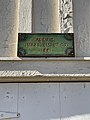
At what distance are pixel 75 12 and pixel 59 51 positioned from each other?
1.09ft

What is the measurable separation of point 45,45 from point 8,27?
0.30 meters

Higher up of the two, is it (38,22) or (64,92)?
(38,22)

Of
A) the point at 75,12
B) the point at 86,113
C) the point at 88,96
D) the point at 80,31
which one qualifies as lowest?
the point at 86,113

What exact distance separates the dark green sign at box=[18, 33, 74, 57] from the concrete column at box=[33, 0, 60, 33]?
0.09m

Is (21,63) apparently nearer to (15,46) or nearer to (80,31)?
(15,46)

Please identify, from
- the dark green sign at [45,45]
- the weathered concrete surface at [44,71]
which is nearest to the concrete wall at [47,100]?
the weathered concrete surface at [44,71]

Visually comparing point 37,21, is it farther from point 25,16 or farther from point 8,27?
point 8,27

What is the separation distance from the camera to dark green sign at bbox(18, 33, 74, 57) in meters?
1.74

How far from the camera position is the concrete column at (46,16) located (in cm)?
186

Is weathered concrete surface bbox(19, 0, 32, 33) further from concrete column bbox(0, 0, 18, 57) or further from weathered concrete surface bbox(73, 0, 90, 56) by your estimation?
weathered concrete surface bbox(73, 0, 90, 56)

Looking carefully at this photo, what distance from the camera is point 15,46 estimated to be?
1.79 metres

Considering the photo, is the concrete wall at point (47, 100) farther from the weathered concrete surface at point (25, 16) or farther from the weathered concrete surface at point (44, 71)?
the weathered concrete surface at point (25, 16)

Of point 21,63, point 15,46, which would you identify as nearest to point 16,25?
point 15,46

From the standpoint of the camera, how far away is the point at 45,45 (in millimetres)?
1755
